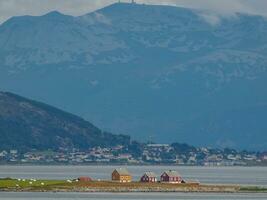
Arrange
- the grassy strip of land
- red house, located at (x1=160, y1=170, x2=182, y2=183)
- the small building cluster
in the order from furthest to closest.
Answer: red house, located at (x1=160, y1=170, x2=182, y2=183) < the small building cluster < the grassy strip of land

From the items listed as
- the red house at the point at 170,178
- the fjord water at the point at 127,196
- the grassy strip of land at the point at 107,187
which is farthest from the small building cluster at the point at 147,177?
the fjord water at the point at 127,196

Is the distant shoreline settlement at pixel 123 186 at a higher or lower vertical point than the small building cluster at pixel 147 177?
lower

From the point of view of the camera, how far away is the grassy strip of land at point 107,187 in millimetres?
162625

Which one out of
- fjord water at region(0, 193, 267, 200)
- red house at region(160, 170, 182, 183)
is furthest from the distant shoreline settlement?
fjord water at region(0, 193, 267, 200)

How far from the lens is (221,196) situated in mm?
155250

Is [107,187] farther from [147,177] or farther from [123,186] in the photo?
[147,177]

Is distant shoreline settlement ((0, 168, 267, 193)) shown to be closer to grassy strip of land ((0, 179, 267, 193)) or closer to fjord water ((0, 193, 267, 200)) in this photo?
grassy strip of land ((0, 179, 267, 193))

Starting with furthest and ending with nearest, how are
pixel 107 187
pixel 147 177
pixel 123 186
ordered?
pixel 147 177 < pixel 107 187 < pixel 123 186

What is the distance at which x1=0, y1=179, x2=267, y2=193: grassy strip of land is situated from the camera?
163 metres

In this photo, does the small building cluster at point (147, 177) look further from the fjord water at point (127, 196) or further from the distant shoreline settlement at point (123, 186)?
the fjord water at point (127, 196)

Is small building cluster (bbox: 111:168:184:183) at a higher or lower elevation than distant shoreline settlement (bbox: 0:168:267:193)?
higher

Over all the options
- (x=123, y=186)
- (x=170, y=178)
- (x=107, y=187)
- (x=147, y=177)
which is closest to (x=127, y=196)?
(x=123, y=186)

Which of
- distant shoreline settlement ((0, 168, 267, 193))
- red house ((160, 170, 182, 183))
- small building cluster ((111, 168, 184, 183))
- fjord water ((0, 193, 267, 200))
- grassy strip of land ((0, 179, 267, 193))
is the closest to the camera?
fjord water ((0, 193, 267, 200))

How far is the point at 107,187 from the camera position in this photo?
166 meters
